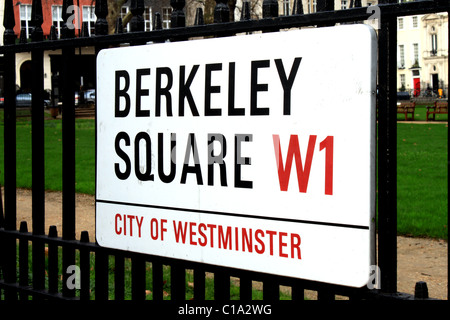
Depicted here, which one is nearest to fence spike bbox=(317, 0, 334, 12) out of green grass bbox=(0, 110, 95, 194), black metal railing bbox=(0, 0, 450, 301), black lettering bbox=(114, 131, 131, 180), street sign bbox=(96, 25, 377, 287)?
black metal railing bbox=(0, 0, 450, 301)

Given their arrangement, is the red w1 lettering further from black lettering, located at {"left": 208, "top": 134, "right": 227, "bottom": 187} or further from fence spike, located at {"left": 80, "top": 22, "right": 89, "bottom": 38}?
fence spike, located at {"left": 80, "top": 22, "right": 89, "bottom": 38}

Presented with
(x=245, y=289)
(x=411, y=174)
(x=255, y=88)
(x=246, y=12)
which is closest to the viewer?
(x=255, y=88)

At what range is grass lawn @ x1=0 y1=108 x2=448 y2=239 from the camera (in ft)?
24.3

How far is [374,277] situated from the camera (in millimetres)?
2285

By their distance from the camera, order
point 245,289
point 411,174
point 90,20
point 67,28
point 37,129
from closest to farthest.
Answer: point 245,289, point 67,28, point 37,129, point 411,174, point 90,20

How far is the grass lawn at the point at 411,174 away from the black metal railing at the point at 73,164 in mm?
4443

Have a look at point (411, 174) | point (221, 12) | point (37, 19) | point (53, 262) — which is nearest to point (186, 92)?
point (221, 12)

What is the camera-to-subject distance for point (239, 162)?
254 cm

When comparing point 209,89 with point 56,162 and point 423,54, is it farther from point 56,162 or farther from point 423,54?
point 423,54

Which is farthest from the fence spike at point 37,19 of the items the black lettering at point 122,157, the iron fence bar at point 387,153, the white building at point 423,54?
the white building at point 423,54

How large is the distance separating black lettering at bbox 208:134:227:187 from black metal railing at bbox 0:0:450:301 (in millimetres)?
354

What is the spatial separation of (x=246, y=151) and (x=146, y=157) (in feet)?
1.77

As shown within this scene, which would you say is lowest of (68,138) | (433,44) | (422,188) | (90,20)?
(422,188)

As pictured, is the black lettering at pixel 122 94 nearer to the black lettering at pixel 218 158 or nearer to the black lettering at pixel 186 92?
the black lettering at pixel 186 92
